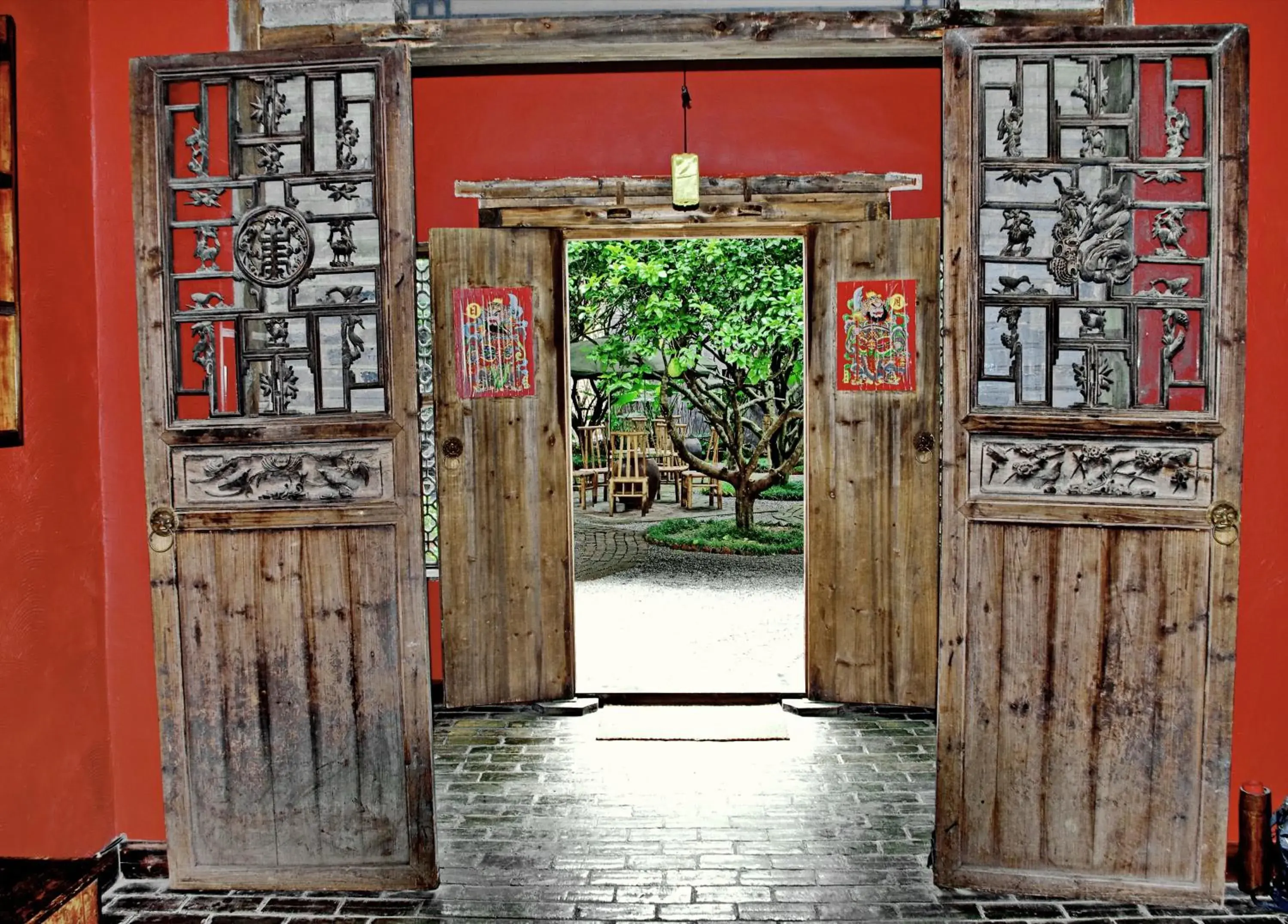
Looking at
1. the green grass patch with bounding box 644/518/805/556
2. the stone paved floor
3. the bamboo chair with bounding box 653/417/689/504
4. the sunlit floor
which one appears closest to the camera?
the stone paved floor

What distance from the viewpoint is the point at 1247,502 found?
3.09 metres

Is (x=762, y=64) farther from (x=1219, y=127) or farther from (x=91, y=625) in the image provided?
(x=91, y=625)

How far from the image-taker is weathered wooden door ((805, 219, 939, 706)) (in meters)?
4.62

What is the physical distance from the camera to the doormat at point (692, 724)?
178 inches

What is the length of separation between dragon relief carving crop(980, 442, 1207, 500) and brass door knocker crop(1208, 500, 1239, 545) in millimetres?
78

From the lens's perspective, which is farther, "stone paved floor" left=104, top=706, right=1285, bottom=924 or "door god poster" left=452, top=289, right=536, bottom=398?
"door god poster" left=452, top=289, right=536, bottom=398

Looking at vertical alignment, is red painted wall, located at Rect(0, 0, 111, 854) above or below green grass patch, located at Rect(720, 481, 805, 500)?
above

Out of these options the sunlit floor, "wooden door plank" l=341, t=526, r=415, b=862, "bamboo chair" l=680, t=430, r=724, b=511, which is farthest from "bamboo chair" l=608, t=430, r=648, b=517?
"wooden door plank" l=341, t=526, r=415, b=862

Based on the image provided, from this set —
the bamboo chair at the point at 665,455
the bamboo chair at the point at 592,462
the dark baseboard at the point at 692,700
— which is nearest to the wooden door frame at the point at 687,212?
the dark baseboard at the point at 692,700

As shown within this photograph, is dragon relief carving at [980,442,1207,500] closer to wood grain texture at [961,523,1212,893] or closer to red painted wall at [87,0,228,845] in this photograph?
wood grain texture at [961,523,1212,893]

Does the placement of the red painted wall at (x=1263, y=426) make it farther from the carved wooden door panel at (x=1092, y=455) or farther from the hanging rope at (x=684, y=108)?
the hanging rope at (x=684, y=108)

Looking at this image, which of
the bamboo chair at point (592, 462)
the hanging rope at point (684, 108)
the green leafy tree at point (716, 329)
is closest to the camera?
the hanging rope at point (684, 108)

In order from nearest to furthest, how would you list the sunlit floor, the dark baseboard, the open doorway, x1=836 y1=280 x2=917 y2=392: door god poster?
1. x1=836 y1=280 x2=917 y2=392: door god poster
2. the dark baseboard
3. the sunlit floor
4. the open doorway

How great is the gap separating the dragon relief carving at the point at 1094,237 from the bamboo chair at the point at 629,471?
30.8 ft
